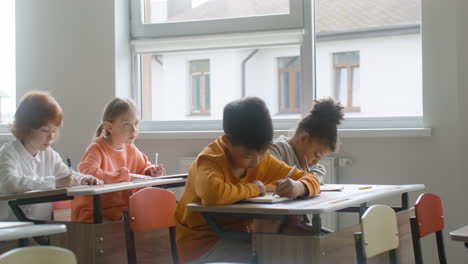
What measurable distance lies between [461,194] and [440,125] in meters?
0.41

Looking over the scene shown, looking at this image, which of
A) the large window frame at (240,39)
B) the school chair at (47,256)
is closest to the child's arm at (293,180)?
the school chair at (47,256)

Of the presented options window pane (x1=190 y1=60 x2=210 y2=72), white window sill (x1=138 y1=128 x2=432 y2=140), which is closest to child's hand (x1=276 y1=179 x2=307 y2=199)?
white window sill (x1=138 y1=128 x2=432 y2=140)

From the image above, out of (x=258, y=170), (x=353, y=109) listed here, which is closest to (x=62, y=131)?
(x=353, y=109)

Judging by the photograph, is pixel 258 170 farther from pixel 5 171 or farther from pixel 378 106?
pixel 378 106

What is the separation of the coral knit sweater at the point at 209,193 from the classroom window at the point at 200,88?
1.97 m

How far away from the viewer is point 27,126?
10.3 feet

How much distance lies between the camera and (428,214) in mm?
2439

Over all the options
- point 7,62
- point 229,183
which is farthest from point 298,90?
point 7,62

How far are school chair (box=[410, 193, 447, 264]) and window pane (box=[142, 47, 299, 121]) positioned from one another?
167cm

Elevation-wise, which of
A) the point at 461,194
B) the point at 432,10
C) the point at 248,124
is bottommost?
the point at 461,194

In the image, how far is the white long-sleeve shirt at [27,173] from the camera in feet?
9.46

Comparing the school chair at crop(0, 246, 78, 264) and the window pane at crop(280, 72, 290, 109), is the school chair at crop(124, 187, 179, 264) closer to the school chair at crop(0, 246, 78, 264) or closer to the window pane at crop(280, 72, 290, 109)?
the school chair at crop(0, 246, 78, 264)

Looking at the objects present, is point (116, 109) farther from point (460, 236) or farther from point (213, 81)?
point (460, 236)

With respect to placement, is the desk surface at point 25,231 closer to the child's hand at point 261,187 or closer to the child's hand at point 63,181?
the child's hand at point 261,187
